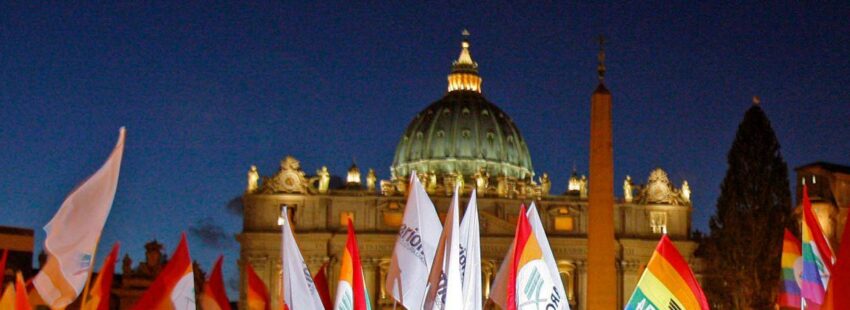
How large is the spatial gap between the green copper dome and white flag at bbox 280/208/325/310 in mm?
97704

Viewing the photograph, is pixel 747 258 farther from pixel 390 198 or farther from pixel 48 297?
pixel 48 297

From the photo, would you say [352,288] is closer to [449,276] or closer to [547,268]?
[449,276]

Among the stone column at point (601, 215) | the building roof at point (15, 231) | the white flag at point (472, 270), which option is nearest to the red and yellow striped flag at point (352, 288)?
the white flag at point (472, 270)

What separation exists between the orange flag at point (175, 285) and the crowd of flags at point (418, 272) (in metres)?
0.02

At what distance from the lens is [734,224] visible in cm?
7275

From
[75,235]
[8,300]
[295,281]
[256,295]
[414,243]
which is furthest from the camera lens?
[256,295]

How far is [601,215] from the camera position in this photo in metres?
27.3

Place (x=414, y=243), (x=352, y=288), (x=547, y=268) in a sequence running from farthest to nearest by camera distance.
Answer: (x=414, y=243), (x=352, y=288), (x=547, y=268)

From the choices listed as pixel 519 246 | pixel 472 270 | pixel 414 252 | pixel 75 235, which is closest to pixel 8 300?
pixel 75 235

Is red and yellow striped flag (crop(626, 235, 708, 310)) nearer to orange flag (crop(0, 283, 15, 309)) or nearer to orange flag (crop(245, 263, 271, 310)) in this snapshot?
orange flag (crop(0, 283, 15, 309))

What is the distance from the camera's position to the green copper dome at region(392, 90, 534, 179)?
126 meters

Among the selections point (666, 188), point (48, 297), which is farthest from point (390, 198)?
point (48, 297)

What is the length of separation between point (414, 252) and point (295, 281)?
237cm

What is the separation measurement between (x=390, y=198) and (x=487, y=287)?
9.56 meters
